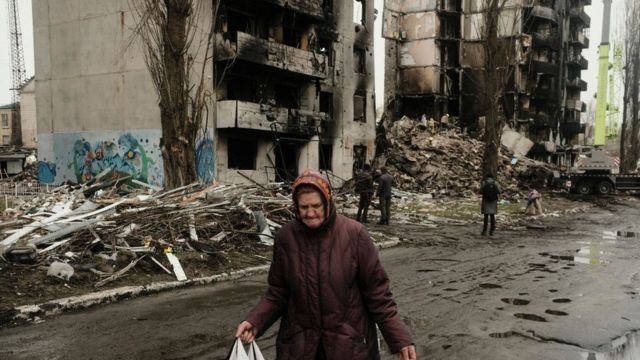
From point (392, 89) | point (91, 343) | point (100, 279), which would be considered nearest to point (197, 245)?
point (100, 279)

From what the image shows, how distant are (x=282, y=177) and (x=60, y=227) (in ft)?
67.1

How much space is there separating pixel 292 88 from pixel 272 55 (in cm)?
424

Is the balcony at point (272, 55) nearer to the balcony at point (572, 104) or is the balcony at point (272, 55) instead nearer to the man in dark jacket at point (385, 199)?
the man in dark jacket at point (385, 199)

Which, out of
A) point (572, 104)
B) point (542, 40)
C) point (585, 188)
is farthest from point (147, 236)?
point (572, 104)

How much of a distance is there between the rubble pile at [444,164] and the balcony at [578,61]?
1116 inches

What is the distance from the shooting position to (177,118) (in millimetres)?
11664

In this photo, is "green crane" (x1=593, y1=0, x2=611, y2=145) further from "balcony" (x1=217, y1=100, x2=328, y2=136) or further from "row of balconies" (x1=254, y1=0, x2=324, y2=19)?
"balcony" (x1=217, y1=100, x2=328, y2=136)

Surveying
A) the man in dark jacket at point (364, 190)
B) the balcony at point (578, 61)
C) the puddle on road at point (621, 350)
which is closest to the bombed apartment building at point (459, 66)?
the balcony at point (578, 61)

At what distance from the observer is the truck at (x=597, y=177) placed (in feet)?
107

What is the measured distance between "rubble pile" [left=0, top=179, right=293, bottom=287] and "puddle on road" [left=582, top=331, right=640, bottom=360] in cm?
579

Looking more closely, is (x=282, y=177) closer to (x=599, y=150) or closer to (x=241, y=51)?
(x=241, y=51)

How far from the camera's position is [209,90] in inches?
943

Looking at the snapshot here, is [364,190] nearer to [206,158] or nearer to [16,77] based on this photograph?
[206,158]

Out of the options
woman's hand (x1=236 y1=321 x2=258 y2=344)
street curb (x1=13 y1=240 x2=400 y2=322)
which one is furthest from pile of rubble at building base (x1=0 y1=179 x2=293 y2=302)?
woman's hand (x1=236 y1=321 x2=258 y2=344)
